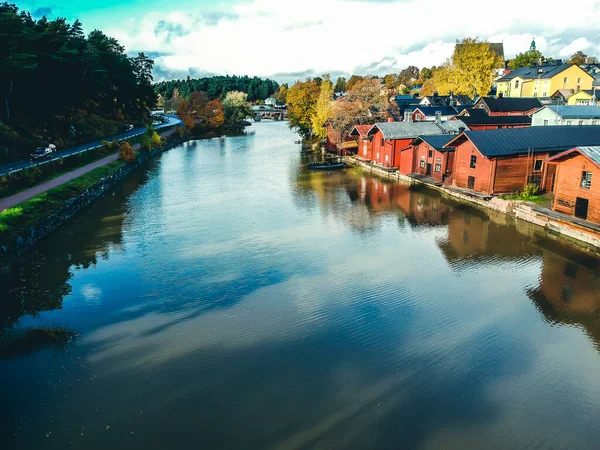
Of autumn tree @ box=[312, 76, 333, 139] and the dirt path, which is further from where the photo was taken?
autumn tree @ box=[312, 76, 333, 139]

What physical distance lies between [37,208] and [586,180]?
32622mm

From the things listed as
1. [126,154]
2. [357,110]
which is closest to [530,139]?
[357,110]

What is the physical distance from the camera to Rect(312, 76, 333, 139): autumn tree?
61969 millimetres

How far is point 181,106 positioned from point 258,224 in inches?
3233

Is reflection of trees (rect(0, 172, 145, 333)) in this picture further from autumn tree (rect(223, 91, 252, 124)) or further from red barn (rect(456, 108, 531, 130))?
autumn tree (rect(223, 91, 252, 124))

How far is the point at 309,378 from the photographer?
41.4 feet

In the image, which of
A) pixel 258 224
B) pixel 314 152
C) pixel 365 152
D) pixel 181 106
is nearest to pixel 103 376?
pixel 258 224

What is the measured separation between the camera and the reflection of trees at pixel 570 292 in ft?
52.1

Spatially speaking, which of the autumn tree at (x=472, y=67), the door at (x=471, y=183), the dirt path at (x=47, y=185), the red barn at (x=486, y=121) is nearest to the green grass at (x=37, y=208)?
the dirt path at (x=47, y=185)

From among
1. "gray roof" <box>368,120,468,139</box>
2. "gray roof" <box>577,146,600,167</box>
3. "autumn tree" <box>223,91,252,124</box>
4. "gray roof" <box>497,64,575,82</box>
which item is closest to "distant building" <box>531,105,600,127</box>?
"gray roof" <box>368,120,468,139</box>

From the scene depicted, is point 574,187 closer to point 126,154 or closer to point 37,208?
point 37,208

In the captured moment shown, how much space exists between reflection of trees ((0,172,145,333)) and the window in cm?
2637

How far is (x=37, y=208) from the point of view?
27391 mm

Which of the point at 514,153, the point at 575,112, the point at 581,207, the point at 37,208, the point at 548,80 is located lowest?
the point at 37,208
